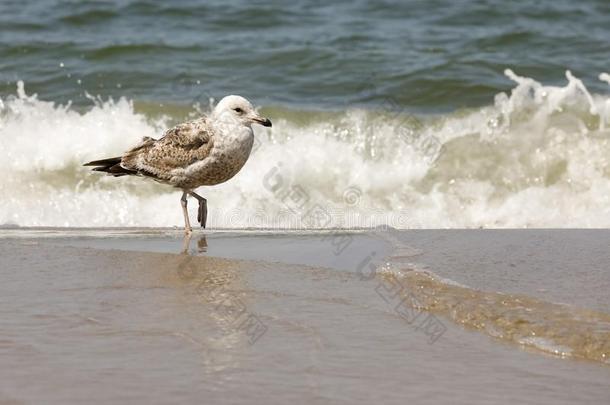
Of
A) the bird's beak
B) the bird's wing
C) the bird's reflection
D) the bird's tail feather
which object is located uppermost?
the bird's beak

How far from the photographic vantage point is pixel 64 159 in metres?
10.2

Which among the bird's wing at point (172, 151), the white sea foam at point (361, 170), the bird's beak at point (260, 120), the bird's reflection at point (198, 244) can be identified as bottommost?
the white sea foam at point (361, 170)

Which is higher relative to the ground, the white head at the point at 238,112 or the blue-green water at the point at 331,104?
the white head at the point at 238,112

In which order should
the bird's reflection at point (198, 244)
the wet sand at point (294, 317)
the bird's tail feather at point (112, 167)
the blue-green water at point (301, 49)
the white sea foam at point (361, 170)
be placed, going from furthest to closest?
the blue-green water at point (301, 49)
the white sea foam at point (361, 170)
the bird's tail feather at point (112, 167)
the bird's reflection at point (198, 244)
the wet sand at point (294, 317)

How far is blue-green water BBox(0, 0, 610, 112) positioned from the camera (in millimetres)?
11992

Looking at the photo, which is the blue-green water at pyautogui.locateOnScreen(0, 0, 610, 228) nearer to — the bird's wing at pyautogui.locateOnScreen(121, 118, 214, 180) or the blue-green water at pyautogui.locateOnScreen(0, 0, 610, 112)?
the blue-green water at pyautogui.locateOnScreen(0, 0, 610, 112)

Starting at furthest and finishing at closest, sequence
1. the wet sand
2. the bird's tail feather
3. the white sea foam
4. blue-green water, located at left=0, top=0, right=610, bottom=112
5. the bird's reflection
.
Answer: blue-green water, located at left=0, top=0, right=610, bottom=112
the white sea foam
the bird's tail feather
the bird's reflection
the wet sand

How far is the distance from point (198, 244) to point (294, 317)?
1783 mm

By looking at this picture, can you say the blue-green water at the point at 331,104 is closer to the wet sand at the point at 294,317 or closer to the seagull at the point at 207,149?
the seagull at the point at 207,149

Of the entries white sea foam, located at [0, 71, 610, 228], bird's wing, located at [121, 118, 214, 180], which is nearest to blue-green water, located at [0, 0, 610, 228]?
white sea foam, located at [0, 71, 610, 228]

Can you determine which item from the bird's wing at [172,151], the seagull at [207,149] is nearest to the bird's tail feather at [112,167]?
the bird's wing at [172,151]

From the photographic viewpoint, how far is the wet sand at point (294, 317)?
371 cm

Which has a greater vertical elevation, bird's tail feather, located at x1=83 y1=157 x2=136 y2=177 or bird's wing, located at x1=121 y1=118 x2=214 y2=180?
bird's wing, located at x1=121 y1=118 x2=214 y2=180

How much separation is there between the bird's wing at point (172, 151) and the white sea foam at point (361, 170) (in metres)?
2.17
